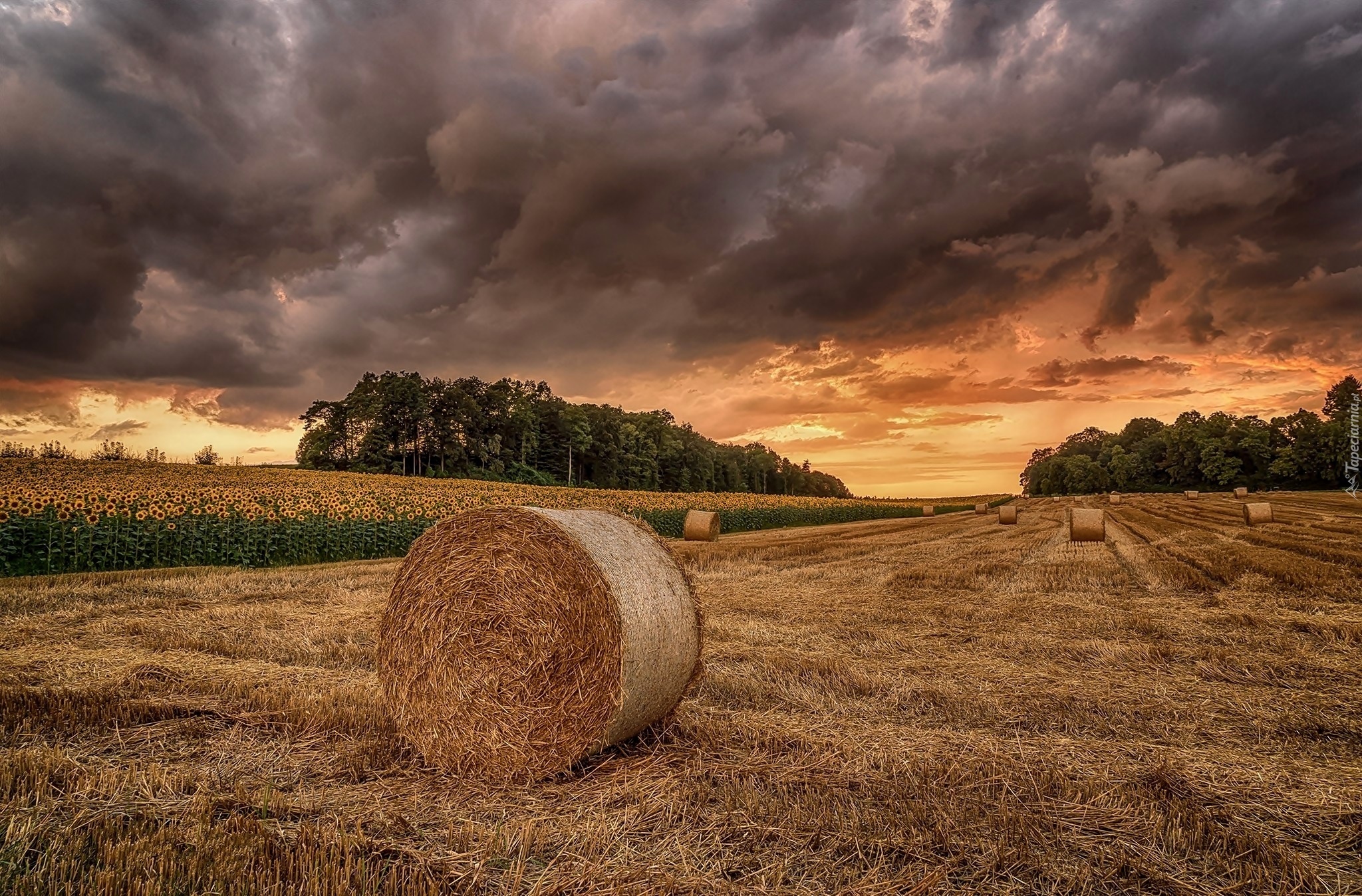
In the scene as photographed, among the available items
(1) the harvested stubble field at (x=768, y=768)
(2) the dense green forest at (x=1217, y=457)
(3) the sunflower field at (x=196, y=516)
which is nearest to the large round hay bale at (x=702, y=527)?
(3) the sunflower field at (x=196, y=516)

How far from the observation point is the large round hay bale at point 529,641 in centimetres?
473

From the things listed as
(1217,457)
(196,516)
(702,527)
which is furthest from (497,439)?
(1217,457)

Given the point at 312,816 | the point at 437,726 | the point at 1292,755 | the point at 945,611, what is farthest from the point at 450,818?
the point at 945,611

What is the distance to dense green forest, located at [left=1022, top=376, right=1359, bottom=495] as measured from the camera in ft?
229

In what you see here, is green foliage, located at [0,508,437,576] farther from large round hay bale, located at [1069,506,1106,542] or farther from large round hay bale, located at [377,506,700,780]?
large round hay bale, located at [1069,506,1106,542]

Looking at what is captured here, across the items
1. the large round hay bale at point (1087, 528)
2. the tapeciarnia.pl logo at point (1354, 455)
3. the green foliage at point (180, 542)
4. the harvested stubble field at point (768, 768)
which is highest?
the tapeciarnia.pl logo at point (1354, 455)

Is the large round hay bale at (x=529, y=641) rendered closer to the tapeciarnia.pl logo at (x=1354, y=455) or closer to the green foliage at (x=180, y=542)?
the green foliage at (x=180, y=542)

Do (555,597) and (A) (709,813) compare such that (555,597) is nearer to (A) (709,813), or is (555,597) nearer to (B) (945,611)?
(A) (709,813)

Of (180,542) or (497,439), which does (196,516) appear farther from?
(497,439)

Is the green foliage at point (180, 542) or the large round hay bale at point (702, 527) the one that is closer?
the green foliage at point (180, 542)

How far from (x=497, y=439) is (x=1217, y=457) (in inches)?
3009

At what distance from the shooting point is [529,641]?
4984mm

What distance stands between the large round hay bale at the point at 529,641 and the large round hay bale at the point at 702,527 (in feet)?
63.8

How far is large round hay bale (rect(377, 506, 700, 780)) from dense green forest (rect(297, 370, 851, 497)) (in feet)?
176
